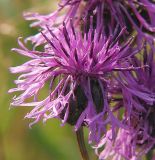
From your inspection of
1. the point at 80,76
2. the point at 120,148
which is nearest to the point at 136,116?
the point at 120,148

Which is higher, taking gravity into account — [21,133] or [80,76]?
[80,76]

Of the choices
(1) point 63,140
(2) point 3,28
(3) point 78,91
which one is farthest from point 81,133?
(1) point 63,140

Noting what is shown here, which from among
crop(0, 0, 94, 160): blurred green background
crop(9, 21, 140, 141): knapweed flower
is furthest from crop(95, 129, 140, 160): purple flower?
crop(0, 0, 94, 160): blurred green background

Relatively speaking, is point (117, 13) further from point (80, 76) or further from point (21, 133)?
point (21, 133)

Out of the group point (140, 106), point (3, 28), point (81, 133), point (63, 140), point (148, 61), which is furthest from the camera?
point (63, 140)

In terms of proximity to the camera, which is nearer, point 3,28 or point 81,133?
point 81,133

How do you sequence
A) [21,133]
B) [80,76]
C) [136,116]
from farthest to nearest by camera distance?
[21,133]
[136,116]
[80,76]

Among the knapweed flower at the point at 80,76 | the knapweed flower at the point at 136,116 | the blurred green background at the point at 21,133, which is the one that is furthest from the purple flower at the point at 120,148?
the blurred green background at the point at 21,133

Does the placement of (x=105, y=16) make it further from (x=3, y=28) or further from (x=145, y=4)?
(x=3, y=28)

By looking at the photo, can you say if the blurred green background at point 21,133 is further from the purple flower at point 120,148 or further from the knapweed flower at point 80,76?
the knapweed flower at point 80,76
